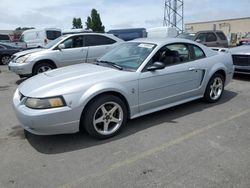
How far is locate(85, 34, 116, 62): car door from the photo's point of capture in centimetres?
923

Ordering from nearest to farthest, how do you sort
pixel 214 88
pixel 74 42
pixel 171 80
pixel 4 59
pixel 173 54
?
pixel 171 80
pixel 173 54
pixel 214 88
pixel 74 42
pixel 4 59

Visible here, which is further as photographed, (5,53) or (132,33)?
(132,33)

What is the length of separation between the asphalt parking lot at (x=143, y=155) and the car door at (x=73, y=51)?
4010mm

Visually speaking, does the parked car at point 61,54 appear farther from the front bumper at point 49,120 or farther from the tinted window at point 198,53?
the front bumper at point 49,120

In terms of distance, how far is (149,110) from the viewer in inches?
182

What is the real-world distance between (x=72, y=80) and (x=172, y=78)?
1.81 m

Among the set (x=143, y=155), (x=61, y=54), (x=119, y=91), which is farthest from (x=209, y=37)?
(x=143, y=155)

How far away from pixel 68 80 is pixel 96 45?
5578mm

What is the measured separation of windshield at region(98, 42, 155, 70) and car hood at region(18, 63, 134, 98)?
0.97ft

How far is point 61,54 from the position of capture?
866 cm

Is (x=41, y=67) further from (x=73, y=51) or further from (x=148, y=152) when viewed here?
(x=148, y=152)

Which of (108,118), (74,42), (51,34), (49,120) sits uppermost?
(51,34)

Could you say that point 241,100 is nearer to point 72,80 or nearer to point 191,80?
point 191,80

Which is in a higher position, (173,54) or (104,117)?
(173,54)
